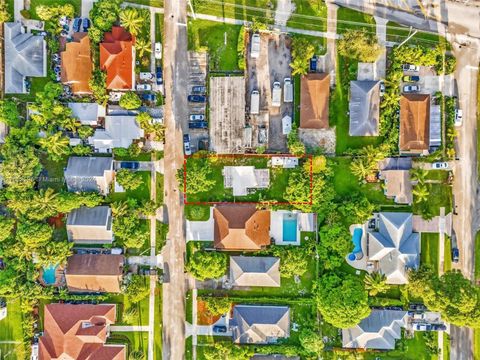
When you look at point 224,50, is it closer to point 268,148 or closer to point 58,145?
→ point 268,148

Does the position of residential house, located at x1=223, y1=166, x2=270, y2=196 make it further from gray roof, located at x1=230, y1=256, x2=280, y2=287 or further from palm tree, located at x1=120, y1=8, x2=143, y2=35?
palm tree, located at x1=120, y1=8, x2=143, y2=35

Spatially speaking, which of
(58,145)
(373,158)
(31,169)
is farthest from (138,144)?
(373,158)

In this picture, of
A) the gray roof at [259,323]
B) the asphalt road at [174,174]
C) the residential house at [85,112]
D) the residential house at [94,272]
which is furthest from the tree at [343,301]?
the residential house at [85,112]

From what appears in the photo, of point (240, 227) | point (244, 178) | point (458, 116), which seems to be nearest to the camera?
point (240, 227)

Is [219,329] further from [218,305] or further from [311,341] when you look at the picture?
[311,341]

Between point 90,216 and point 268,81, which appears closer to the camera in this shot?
point 90,216

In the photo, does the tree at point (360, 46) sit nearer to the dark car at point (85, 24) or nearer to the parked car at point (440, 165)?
the parked car at point (440, 165)

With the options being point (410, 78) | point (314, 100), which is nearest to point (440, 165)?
point (410, 78)
